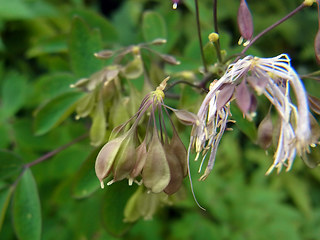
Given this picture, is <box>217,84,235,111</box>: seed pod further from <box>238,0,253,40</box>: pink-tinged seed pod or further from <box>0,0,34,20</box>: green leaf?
<box>0,0,34,20</box>: green leaf

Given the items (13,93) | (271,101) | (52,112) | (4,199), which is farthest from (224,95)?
(13,93)

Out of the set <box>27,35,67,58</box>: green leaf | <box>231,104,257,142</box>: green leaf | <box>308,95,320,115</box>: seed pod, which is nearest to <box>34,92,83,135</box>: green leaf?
<box>27,35,67,58</box>: green leaf

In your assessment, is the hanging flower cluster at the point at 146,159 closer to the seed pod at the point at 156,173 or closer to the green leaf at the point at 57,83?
the seed pod at the point at 156,173

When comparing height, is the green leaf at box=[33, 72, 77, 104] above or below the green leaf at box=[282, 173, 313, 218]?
above

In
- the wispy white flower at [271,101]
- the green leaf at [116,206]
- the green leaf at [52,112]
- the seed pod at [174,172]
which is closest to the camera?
the wispy white flower at [271,101]

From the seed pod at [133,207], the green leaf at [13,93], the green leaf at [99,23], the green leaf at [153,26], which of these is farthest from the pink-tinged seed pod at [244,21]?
the green leaf at [13,93]
